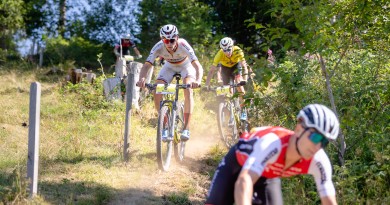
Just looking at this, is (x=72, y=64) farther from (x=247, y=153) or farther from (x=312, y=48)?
(x=247, y=153)

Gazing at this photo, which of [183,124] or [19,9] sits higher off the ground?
[19,9]

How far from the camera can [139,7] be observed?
19938mm

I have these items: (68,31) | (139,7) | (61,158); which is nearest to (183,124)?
(61,158)

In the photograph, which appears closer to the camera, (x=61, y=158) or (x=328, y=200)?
(x=328, y=200)

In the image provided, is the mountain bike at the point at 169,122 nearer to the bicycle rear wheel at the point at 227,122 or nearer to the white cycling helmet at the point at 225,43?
the bicycle rear wheel at the point at 227,122

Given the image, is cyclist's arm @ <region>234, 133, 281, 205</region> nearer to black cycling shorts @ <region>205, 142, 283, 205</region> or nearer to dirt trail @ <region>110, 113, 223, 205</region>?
black cycling shorts @ <region>205, 142, 283, 205</region>

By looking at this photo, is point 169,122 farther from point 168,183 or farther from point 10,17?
point 10,17

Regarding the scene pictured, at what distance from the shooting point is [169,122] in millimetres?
7414

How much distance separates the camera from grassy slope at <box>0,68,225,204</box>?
241 inches

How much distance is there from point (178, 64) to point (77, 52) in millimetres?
12594

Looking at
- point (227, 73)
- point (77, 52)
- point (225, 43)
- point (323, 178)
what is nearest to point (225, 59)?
A: point (227, 73)

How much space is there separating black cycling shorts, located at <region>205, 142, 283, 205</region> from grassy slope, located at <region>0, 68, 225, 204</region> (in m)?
2.35

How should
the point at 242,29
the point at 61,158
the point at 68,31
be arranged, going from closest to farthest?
1. the point at 61,158
2. the point at 242,29
3. the point at 68,31

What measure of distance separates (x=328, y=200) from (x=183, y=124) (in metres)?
4.50
